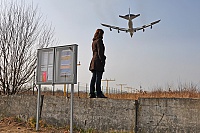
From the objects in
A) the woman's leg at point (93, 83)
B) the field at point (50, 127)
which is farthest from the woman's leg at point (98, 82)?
the field at point (50, 127)

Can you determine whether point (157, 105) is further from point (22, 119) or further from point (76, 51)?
point (22, 119)

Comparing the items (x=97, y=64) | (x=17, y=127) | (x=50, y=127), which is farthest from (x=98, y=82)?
(x=17, y=127)

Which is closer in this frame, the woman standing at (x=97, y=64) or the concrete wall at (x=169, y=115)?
the concrete wall at (x=169, y=115)

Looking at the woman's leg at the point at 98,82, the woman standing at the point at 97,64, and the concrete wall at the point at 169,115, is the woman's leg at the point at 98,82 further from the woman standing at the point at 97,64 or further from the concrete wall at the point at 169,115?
the concrete wall at the point at 169,115

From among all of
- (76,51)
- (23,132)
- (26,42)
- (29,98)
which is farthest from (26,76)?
(76,51)

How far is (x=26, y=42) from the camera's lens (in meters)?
13.2

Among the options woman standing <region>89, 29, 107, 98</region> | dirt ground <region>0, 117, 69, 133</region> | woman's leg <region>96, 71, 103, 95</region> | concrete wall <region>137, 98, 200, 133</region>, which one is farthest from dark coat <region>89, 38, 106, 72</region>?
dirt ground <region>0, 117, 69, 133</region>

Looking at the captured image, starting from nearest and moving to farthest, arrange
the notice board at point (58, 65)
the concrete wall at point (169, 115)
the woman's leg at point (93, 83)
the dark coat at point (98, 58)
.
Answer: the concrete wall at point (169, 115) → the notice board at point (58, 65) → the dark coat at point (98, 58) → the woman's leg at point (93, 83)

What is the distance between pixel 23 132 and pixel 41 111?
122 centimetres

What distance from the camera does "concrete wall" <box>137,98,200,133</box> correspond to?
5875mm

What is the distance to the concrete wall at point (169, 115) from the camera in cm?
588

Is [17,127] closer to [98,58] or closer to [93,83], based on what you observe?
[93,83]

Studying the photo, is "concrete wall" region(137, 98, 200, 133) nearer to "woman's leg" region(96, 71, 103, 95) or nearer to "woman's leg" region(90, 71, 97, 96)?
"woman's leg" region(96, 71, 103, 95)

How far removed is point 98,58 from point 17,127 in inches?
132
